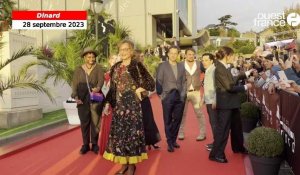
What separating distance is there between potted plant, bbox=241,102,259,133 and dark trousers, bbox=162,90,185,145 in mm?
1907

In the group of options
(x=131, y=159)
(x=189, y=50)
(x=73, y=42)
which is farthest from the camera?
(x=73, y=42)

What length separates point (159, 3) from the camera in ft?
112

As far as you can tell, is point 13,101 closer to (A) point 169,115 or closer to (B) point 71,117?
(B) point 71,117

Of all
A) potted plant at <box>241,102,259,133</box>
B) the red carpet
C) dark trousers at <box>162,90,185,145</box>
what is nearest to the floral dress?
the red carpet

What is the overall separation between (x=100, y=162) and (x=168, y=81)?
1.93 metres

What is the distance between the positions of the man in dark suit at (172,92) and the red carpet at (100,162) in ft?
1.38

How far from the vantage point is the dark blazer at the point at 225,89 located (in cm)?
578

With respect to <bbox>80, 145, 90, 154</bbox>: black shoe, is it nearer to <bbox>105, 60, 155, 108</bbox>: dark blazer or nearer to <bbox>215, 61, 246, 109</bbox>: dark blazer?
<bbox>105, 60, 155, 108</bbox>: dark blazer

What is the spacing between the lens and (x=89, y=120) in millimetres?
6867

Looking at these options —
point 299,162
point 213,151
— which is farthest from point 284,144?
point 213,151

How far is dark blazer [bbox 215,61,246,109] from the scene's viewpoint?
5.78m

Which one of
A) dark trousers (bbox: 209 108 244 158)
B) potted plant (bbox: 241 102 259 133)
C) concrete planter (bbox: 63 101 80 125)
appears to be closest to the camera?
dark trousers (bbox: 209 108 244 158)

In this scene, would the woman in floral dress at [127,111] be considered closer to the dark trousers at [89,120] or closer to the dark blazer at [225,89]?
the dark blazer at [225,89]

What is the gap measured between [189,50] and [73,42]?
14.9 feet
